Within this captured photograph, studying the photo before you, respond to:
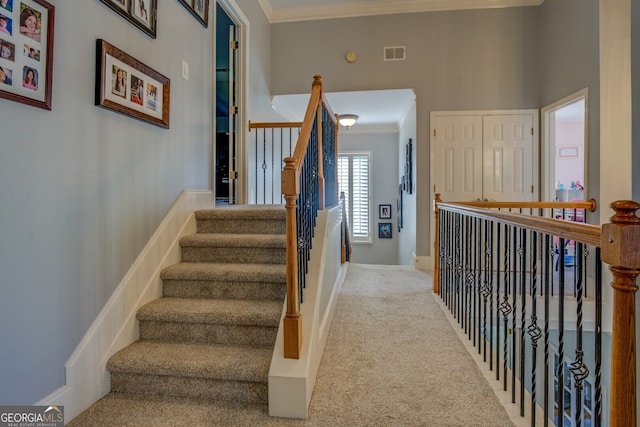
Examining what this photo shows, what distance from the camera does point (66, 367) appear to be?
64.6 inches

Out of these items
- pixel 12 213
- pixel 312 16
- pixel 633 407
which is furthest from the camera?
pixel 312 16

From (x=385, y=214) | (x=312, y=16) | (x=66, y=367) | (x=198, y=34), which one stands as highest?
(x=312, y=16)

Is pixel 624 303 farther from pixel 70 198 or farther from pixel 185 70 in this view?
pixel 185 70

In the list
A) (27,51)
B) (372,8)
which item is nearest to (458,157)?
(372,8)

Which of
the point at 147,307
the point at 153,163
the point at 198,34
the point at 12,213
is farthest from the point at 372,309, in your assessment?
the point at 198,34

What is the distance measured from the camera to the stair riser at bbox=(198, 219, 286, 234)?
2.72 meters

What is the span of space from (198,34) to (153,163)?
A: 1.33 m

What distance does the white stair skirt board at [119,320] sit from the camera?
5.48 feet

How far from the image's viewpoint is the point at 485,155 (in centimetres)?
459

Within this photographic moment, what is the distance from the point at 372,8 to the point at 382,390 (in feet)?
15.1

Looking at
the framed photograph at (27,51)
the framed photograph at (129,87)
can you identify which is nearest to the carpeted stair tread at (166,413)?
the framed photograph at (27,51)

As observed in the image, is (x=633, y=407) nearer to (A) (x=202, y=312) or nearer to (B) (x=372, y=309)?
(A) (x=202, y=312)

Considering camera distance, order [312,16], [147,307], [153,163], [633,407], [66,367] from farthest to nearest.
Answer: [312,16] < [153,163] < [147,307] < [66,367] < [633,407]

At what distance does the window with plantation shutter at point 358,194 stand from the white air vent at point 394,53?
326cm
